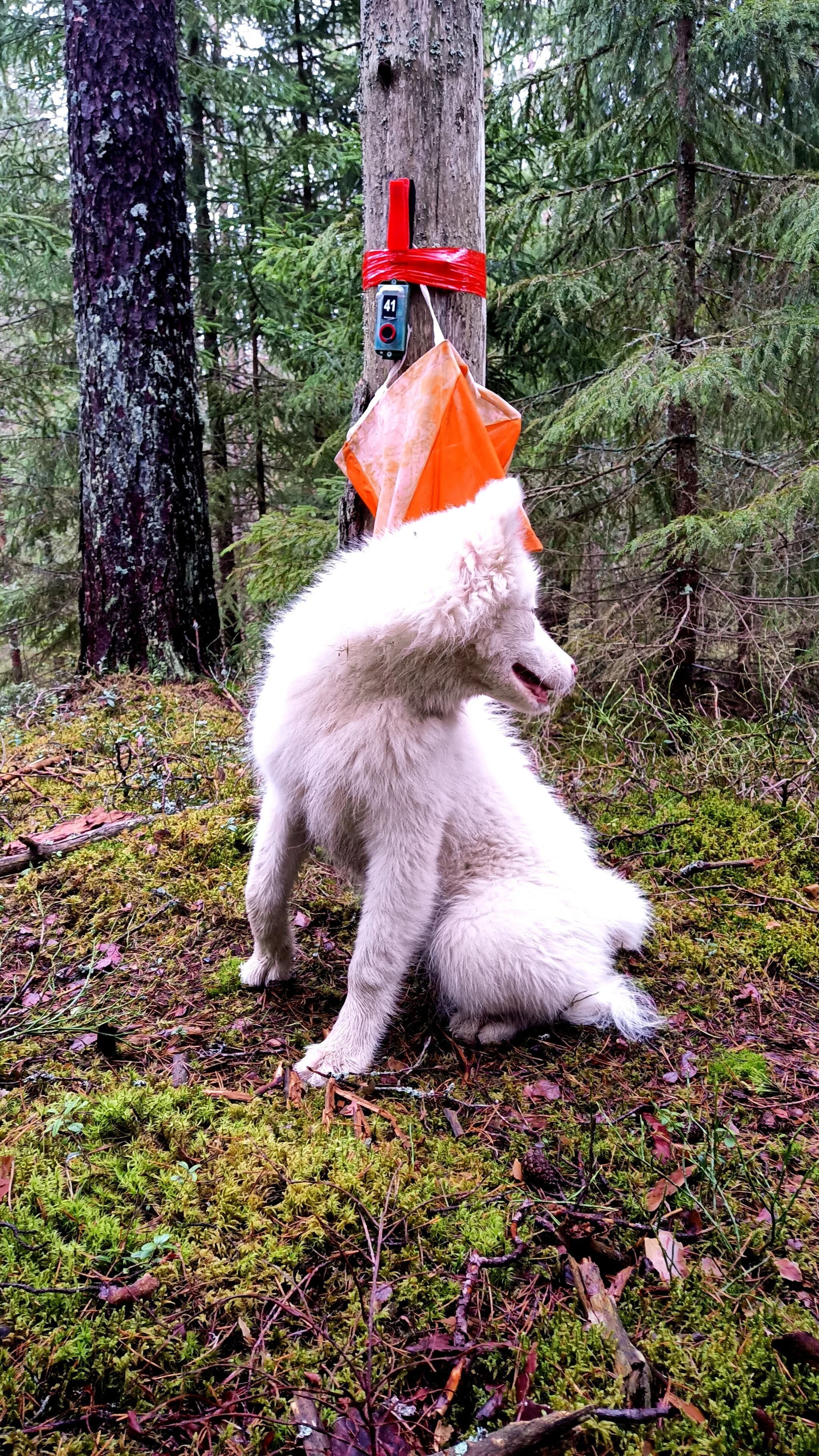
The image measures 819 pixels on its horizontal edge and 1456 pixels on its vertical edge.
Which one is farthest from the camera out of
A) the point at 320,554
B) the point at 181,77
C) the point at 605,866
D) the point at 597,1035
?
the point at 181,77

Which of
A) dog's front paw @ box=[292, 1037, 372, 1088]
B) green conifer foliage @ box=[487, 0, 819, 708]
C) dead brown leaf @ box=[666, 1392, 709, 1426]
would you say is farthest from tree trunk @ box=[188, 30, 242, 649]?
dead brown leaf @ box=[666, 1392, 709, 1426]

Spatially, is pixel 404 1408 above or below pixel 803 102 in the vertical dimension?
below

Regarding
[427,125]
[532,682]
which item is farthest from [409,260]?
[532,682]

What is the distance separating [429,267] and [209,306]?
270 inches

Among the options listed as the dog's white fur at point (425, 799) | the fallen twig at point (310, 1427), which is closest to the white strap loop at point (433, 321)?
the dog's white fur at point (425, 799)

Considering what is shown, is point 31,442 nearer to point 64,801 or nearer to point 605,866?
point 64,801

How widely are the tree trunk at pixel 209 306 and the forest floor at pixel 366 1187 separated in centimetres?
600

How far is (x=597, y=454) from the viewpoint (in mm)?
5867

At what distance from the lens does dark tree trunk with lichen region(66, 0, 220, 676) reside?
541 centimetres

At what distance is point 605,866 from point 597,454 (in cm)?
324

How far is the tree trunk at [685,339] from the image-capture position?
5.17 m

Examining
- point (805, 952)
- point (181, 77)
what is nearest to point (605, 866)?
point (805, 952)

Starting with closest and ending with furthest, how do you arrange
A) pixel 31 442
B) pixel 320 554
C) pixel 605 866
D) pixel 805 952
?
1. pixel 805 952
2. pixel 605 866
3. pixel 320 554
4. pixel 31 442

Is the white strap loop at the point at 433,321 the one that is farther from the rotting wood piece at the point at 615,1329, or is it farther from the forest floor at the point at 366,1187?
the rotting wood piece at the point at 615,1329
